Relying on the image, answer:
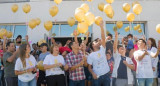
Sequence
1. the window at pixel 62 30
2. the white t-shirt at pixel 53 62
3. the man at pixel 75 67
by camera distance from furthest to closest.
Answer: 1. the window at pixel 62 30
2. the man at pixel 75 67
3. the white t-shirt at pixel 53 62

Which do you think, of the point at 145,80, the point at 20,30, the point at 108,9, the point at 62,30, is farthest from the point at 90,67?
the point at 20,30

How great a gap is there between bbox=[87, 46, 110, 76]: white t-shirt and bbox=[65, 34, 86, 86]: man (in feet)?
0.86

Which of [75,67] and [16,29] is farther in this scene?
[16,29]

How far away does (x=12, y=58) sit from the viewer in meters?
5.49

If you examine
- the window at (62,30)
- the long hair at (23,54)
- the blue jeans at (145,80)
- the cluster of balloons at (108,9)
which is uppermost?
the cluster of balloons at (108,9)

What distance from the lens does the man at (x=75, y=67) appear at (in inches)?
212

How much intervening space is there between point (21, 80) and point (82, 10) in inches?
86.2

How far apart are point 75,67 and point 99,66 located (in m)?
0.56

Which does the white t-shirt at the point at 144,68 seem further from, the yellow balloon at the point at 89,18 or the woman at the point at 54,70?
the woman at the point at 54,70

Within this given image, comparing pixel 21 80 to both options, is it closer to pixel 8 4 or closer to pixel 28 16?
pixel 28 16

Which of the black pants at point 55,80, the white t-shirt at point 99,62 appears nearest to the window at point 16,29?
the black pants at point 55,80

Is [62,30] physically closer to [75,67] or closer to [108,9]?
[108,9]

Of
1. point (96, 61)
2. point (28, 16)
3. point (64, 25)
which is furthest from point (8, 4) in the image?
point (96, 61)

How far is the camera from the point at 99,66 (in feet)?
17.3
